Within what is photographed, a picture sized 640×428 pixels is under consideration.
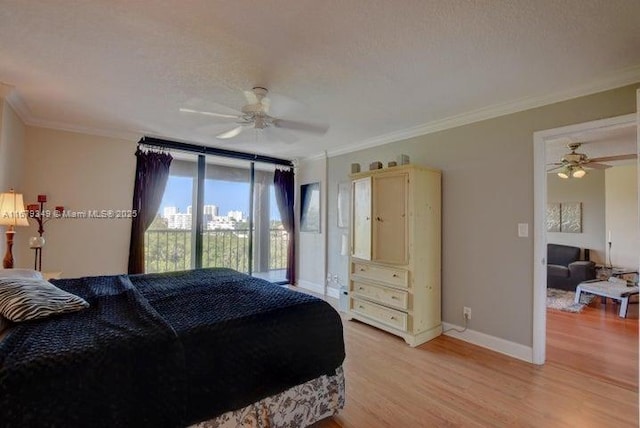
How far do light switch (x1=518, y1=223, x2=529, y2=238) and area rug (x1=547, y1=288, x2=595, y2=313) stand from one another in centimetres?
226

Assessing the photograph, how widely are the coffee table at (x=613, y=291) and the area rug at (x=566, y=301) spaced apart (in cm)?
13

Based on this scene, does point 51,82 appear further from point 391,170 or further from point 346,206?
point 346,206

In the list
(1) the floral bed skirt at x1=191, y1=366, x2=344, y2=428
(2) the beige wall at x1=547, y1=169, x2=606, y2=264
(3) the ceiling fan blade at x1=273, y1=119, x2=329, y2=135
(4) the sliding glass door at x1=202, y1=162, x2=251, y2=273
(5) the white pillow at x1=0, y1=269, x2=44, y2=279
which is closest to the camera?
(1) the floral bed skirt at x1=191, y1=366, x2=344, y2=428

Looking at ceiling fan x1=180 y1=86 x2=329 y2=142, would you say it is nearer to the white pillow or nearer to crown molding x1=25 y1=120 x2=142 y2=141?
the white pillow

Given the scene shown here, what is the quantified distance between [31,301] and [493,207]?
140 inches

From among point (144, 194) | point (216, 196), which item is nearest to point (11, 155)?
point (144, 194)

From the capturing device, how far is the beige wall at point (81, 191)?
3.52 metres

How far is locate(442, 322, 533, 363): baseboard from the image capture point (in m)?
→ 2.81

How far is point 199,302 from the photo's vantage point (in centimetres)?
198

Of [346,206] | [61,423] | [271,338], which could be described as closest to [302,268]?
[346,206]

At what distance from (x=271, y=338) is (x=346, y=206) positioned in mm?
3109

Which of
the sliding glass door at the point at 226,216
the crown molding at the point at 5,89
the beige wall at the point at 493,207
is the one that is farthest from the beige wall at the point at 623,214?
Answer: the crown molding at the point at 5,89

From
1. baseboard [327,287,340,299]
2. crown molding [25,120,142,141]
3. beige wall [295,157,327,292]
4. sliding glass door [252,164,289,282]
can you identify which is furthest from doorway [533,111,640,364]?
crown molding [25,120,142,141]

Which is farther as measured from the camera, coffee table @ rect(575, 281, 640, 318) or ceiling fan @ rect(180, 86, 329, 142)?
coffee table @ rect(575, 281, 640, 318)
